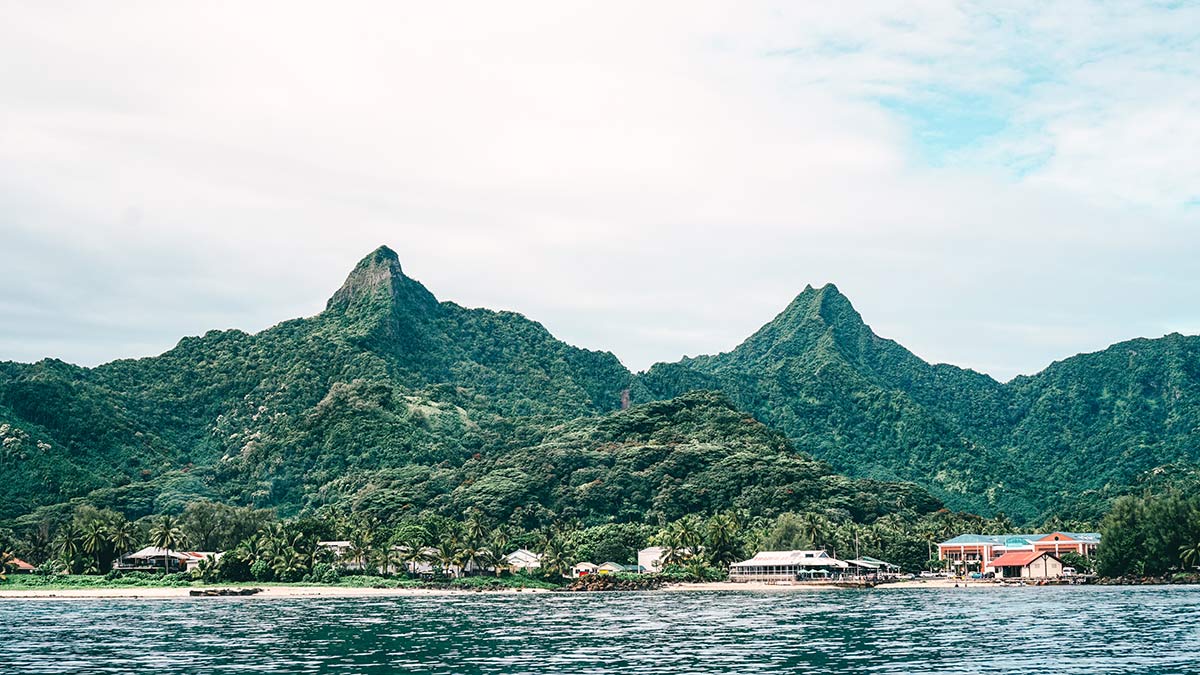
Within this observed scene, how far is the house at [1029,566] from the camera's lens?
626 feet

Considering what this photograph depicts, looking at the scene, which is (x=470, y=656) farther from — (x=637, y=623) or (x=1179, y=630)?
(x=1179, y=630)

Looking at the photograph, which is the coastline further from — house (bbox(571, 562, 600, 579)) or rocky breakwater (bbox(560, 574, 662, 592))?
house (bbox(571, 562, 600, 579))

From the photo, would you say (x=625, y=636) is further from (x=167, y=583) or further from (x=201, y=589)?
(x=167, y=583)

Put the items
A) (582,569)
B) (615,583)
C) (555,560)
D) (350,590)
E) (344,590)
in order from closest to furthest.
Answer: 1. (344,590)
2. (350,590)
3. (615,583)
4. (555,560)
5. (582,569)

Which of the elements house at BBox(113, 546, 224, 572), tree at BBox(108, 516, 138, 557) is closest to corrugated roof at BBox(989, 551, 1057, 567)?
house at BBox(113, 546, 224, 572)

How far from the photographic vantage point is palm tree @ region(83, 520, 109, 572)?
18262cm

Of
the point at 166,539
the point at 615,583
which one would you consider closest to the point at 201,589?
the point at 166,539

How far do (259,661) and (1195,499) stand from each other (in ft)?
499

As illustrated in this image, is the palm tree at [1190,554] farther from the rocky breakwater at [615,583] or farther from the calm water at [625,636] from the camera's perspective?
the rocky breakwater at [615,583]

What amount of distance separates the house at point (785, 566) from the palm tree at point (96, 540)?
97.7 metres

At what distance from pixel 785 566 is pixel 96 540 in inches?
4200

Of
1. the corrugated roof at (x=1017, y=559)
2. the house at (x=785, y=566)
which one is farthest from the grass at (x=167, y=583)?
the corrugated roof at (x=1017, y=559)

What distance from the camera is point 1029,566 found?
634 feet

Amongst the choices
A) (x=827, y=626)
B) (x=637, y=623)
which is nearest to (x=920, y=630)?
(x=827, y=626)
